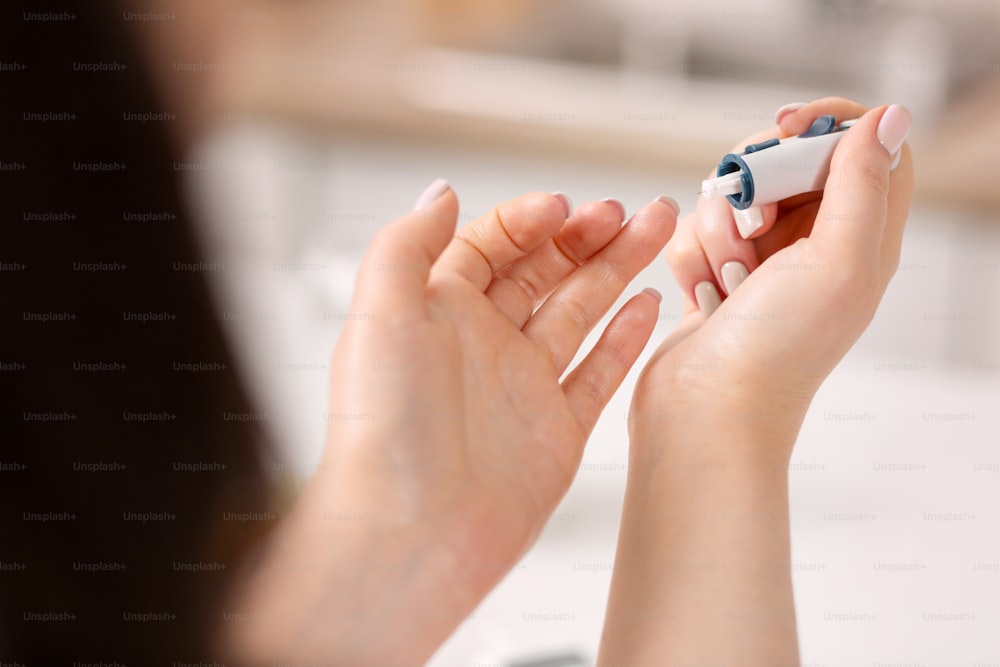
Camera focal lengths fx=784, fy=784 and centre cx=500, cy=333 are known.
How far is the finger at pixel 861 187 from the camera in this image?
59cm

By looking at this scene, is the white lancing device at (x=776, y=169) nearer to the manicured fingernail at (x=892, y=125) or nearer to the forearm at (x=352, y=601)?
the manicured fingernail at (x=892, y=125)

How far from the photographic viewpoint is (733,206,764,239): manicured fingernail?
622mm

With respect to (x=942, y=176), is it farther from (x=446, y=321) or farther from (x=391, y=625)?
(x=391, y=625)

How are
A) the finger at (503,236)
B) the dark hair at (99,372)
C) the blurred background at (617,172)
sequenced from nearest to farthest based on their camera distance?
the dark hair at (99,372) → the finger at (503,236) → the blurred background at (617,172)

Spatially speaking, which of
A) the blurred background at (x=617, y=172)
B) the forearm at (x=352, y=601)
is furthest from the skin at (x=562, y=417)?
the blurred background at (x=617, y=172)

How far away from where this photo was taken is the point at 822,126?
636mm

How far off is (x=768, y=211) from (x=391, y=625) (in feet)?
1.40

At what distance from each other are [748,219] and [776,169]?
47 mm

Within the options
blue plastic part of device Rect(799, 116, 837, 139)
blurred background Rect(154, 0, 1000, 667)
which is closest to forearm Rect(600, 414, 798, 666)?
blue plastic part of device Rect(799, 116, 837, 139)

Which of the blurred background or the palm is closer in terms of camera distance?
the palm

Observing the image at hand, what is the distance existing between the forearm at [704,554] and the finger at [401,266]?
0.24 meters

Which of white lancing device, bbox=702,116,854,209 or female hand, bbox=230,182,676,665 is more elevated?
white lancing device, bbox=702,116,854,209

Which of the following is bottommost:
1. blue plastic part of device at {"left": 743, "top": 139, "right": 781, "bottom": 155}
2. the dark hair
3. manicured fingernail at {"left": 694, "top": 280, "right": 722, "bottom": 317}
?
the dark hair

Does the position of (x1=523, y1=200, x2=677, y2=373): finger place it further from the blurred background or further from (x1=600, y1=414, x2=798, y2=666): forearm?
the blurred background
